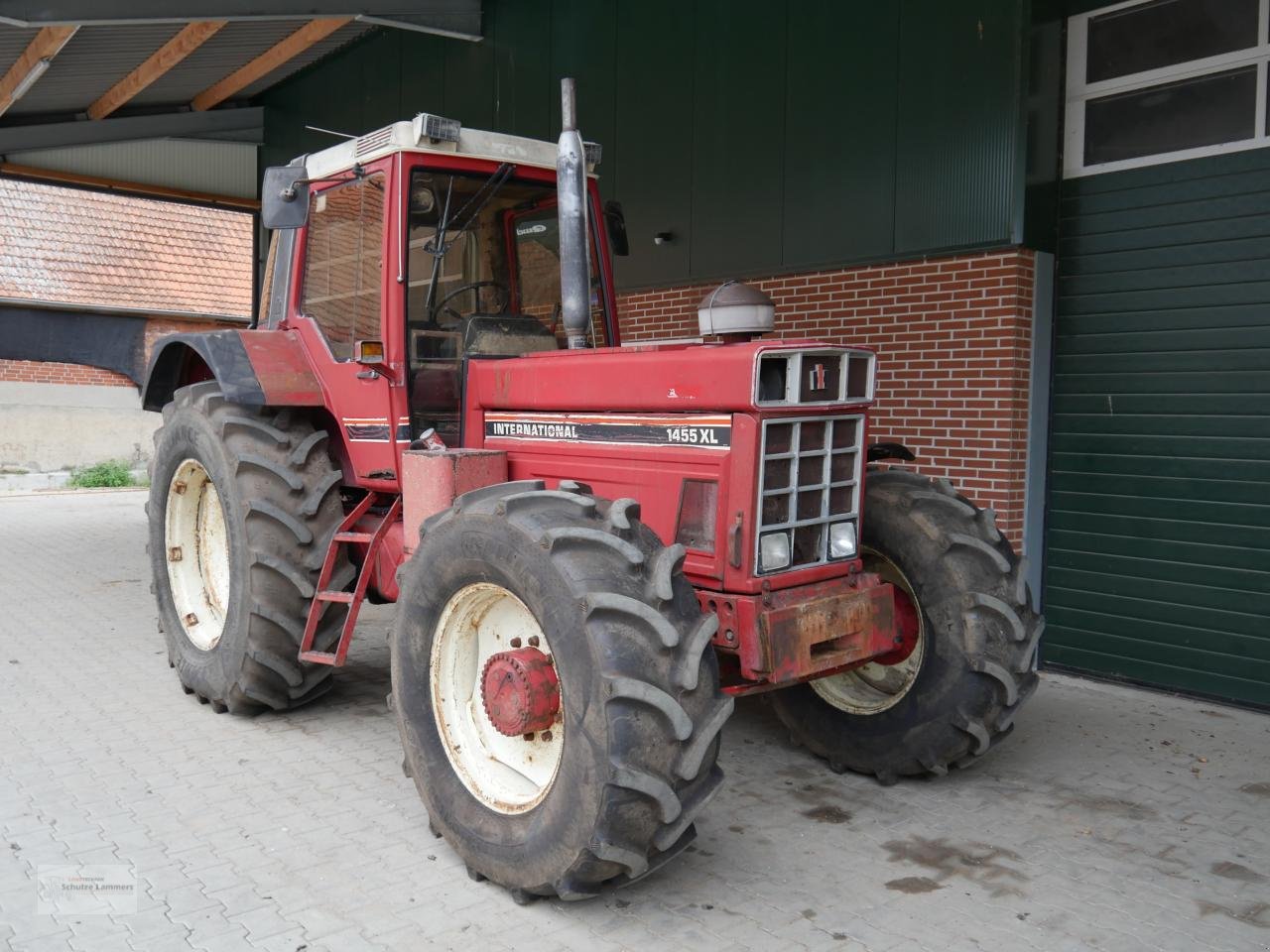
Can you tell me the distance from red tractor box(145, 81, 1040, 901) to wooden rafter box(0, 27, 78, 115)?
405 cm

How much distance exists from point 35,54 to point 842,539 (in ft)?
25.7

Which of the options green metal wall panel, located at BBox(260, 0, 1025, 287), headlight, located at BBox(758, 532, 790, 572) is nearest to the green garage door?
green metal wall panel, located at BBox(260, 0, 1025, 287)

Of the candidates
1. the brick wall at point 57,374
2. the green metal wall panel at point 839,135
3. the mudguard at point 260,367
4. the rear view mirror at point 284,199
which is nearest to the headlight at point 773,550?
the mudguard at point 260,367

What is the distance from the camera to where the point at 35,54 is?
8.42 meters

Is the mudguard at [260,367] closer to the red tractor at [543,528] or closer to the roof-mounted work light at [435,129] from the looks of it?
the red tractor at [543,528]

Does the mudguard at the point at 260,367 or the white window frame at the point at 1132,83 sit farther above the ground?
the white window frame at the point at 1132,83

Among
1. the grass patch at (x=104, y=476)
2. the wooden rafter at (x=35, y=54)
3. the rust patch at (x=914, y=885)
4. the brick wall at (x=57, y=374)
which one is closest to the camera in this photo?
the rust patch at (x=914, y=885)

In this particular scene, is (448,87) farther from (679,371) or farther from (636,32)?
(679,371)

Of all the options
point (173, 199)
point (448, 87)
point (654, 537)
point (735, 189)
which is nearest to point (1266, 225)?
point (735, 189)

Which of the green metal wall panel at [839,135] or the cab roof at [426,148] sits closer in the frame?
the cab roof at [426,148]

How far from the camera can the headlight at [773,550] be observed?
3494mm

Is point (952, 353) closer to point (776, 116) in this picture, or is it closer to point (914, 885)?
point (776, 116)

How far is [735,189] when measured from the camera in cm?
741

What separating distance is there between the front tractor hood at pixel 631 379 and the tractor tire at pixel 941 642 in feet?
3.11
